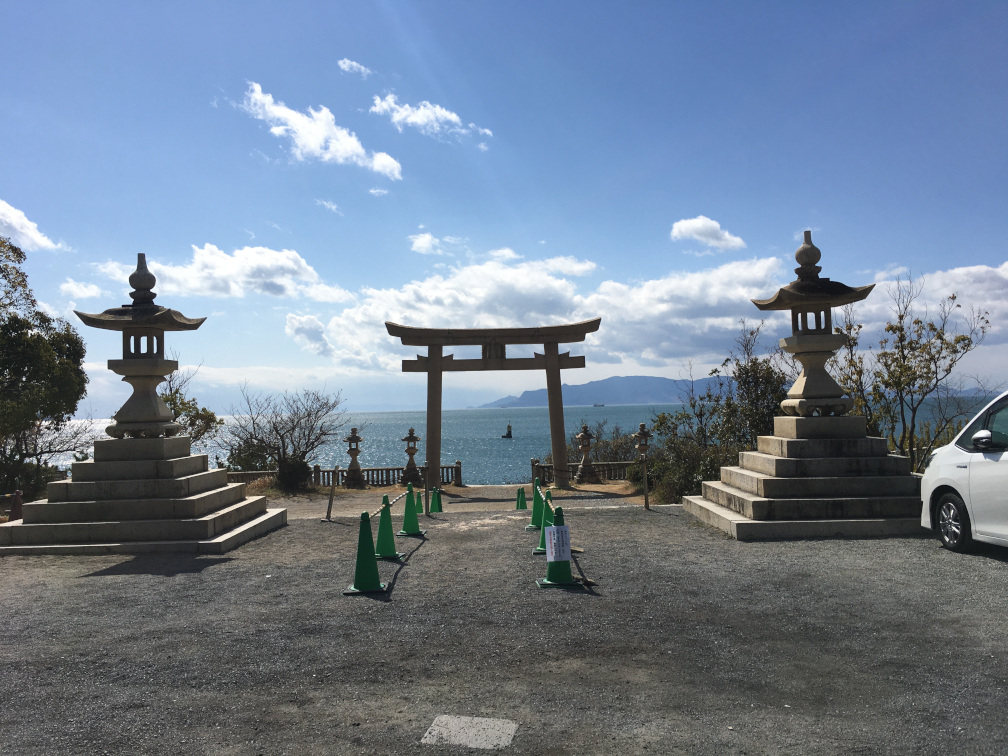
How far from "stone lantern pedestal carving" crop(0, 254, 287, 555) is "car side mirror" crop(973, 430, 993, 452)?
8.29 metres

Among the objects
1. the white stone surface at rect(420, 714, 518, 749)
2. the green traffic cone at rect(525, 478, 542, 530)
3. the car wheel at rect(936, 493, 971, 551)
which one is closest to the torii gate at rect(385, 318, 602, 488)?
the green traffic cone at rect(525, 478, 542, 530)

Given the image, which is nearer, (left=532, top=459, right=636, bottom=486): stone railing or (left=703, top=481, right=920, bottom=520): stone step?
(left=703, top=481, right=920, bottom=520): stone step

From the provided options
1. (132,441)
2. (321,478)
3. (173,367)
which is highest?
(173,367)

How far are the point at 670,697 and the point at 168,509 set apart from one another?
277 inches

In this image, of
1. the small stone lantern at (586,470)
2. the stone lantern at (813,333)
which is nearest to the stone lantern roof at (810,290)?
the stone lantern at (813,333)

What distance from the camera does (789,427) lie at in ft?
29.7

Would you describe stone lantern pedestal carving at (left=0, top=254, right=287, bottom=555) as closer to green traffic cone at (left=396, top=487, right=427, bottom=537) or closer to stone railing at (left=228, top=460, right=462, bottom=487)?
green traffic cone at (left=396, top=487, right=427, bottom=537)

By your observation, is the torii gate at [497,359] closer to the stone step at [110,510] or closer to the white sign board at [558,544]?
the stone step at [110,510]

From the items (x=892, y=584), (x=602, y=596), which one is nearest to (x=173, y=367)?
(x=602, y=596)

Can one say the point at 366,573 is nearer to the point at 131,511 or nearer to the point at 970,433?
the point at 131,511

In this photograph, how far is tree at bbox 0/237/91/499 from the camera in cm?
1539

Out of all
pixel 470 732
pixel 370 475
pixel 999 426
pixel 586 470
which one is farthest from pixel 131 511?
pixel 586 470

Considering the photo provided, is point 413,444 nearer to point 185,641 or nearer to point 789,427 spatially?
point 789,427

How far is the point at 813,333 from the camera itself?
9477 mm
